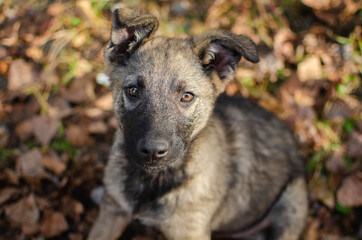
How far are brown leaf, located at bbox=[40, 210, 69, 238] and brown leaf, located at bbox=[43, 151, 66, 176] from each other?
0.49 meters

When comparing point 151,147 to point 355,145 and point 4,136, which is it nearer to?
point 4,136

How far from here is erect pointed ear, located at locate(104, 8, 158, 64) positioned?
2.72 m

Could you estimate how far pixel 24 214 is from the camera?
3.70m

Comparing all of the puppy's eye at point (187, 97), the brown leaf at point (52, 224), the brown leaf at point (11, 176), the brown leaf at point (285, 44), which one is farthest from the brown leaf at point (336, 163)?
the brown leaf at point (11, 176)

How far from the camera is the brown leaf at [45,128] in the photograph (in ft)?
→ 14.1

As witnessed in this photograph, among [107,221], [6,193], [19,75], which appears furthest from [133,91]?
[19,75]

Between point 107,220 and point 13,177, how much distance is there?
1.25 m

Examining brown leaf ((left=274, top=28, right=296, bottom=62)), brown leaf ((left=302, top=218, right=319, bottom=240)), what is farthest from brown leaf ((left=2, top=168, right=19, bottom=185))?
brown leaf ((left=274, top=28, right=296, bottom=62))

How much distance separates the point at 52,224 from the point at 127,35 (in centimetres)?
222

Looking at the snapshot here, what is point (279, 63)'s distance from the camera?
200 inches

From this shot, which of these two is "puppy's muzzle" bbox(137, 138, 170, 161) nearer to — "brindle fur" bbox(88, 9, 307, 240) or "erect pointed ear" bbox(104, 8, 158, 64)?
"brindle fur" bbox(88, 9, 307, 240)

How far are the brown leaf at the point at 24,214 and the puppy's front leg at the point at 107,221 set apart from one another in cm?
65

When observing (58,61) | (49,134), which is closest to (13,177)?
(49,134)

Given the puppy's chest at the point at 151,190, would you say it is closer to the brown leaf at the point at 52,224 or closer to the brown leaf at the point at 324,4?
the brown leaf at the point at 52,224
